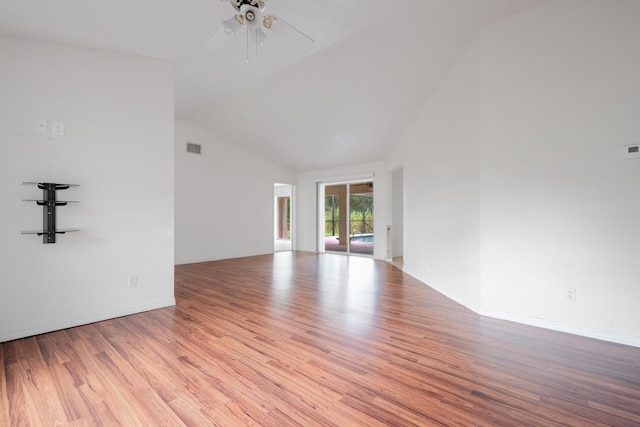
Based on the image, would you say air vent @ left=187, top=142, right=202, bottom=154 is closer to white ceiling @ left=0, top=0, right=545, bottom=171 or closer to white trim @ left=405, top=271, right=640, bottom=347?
white ceiling @ left=0, top=0, right=545, bottom=171

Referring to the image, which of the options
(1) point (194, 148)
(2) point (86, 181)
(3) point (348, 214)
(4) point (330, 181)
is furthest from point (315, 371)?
(4) point (330, 181)

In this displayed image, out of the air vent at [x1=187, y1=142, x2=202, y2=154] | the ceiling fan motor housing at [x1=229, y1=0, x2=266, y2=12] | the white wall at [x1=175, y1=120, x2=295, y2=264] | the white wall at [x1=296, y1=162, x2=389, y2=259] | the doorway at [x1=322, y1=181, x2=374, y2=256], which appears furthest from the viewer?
the doorway at [x1=322, y1=181, x2=374, y2=256]

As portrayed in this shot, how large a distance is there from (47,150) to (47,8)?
4.09 feet

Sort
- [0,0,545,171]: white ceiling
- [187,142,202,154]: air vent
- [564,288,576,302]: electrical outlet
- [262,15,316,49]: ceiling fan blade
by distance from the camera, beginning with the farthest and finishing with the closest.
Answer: [187,142,202,154]: air vent → [564,288,576,302]: electrical outlet → [0,0,545,171]: white ceiling → [262,15,316,49]: ceiling fan blade

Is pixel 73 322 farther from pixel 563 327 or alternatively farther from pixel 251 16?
pixel 563 327

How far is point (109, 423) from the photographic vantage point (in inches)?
61.7

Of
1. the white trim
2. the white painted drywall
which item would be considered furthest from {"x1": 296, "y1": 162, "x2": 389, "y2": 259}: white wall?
the white trim

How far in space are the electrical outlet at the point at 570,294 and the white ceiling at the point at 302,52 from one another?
2.83 meters

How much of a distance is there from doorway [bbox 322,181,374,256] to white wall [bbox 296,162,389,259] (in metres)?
0.37

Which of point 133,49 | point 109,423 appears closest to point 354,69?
point 133,49

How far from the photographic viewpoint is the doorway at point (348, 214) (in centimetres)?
834

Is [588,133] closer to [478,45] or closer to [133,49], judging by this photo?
[478,45]

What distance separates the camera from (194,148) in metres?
6.77

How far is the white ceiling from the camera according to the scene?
265 centimetres
